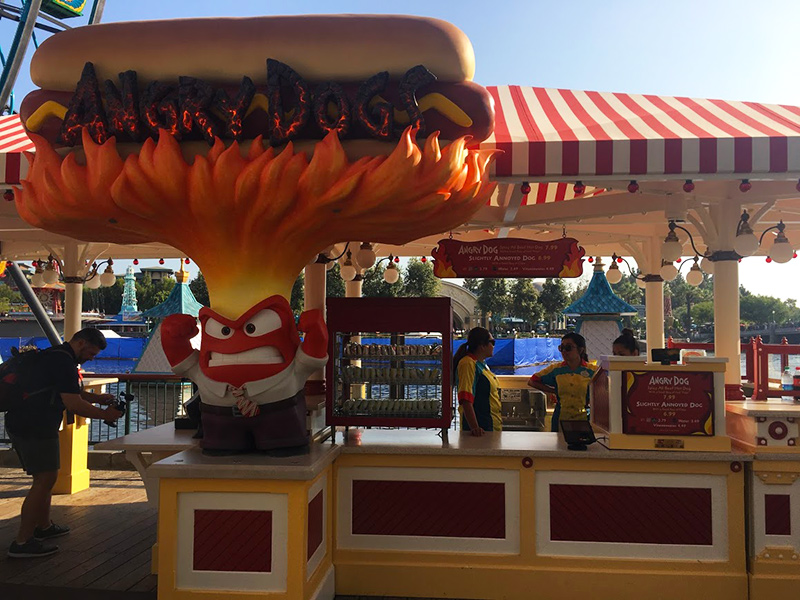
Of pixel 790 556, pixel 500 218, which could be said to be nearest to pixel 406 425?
pixel 790 556

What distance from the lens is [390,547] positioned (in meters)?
4.36

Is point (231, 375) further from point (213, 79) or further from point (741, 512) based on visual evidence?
point (741, 512)

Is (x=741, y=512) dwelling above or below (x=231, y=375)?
below

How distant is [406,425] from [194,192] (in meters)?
2.17

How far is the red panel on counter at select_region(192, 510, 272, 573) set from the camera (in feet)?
12.3

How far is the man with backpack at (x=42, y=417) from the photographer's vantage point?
491 cm

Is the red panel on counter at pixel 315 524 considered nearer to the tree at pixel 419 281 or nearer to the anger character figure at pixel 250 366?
the anger character figure at pixel 250 366

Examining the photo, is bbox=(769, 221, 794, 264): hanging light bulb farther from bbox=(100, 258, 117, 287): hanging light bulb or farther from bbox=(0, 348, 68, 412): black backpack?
bbox=(100, 258, 117, 287): hanging light bulb

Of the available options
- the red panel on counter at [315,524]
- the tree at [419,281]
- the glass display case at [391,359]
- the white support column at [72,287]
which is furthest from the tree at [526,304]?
the red panel on counter at [315,524]

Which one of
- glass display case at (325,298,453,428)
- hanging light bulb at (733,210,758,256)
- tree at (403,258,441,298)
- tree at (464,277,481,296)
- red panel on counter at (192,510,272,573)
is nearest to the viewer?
red panel on counter at (192,510,272,573)

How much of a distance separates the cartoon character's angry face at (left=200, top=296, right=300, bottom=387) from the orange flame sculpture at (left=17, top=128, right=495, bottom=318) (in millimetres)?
144

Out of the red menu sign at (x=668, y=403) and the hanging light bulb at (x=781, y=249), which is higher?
the hanging light bulb at (x=781, y=249)

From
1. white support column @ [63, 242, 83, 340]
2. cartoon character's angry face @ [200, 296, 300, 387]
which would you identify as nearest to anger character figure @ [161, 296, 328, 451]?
cartoon character's angry face @ [200, 296, 300, 387]

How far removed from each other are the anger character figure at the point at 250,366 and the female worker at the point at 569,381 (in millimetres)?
2148
